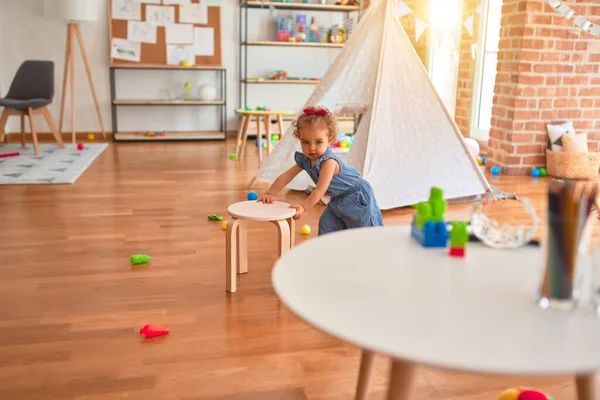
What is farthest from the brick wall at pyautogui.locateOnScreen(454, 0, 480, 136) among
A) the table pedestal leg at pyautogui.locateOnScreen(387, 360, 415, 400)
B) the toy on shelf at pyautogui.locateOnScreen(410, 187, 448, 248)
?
the table pedestal leg at pyautogui.locateOnScreen(387, 360, 415, 400)

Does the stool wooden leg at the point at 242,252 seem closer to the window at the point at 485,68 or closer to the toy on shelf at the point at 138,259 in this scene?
the toy on shelf at the point at 138,259

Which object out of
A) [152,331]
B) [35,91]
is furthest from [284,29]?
[152,331]

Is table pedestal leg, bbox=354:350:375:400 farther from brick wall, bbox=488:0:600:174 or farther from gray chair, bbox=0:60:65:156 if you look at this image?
gray chair, bbox=0:60:65:156

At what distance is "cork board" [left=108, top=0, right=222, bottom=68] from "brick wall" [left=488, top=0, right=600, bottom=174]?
2926 mm

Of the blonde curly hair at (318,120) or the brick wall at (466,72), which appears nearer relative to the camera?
the blonde curly hair at (318,120)

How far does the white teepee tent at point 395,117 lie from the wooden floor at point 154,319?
20cm

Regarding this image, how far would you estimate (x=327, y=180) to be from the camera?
2078 millimetres

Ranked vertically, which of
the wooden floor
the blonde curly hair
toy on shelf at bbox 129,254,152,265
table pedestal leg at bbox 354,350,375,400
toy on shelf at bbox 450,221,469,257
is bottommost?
the wooden floor

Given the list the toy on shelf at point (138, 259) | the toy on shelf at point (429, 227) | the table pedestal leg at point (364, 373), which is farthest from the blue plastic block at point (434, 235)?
the toy on shelf at point (138, 259)

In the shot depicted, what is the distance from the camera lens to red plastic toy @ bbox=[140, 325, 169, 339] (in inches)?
68.8

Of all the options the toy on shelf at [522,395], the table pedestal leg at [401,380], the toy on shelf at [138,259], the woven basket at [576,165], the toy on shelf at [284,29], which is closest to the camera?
the table pedestal leg at [401,380]

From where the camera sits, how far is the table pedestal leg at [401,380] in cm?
89

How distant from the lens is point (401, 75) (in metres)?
3.38

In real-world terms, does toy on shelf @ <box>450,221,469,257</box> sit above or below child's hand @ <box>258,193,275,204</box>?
above
